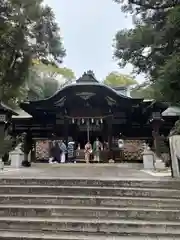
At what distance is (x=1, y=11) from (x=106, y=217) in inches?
537

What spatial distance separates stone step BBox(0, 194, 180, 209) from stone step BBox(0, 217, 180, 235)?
1.73 ft

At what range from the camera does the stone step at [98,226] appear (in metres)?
4.46

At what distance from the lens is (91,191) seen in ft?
18.5

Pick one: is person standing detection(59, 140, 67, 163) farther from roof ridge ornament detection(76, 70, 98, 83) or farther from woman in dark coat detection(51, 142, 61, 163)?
roof ridge ornament detection(76, 70, 98, 83)

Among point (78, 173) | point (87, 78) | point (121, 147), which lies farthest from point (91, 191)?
point (87, 78)

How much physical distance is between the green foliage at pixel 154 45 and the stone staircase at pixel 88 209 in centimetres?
384

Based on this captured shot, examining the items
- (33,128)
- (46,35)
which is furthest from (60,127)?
(46,35)

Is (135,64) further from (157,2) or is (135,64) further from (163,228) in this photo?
(163,228)

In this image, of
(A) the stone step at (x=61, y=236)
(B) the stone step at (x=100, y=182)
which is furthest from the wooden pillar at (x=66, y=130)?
(A) the stone step at (x=61, y=236)

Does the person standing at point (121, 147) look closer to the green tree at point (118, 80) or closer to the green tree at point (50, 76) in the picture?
the green tree at point (50, 76)

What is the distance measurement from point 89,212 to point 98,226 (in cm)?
42

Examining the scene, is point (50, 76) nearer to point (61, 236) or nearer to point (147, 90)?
point (147, 90)

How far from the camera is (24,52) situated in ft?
55.9

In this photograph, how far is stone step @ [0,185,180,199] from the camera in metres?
5.56
